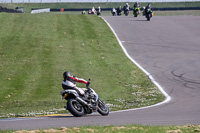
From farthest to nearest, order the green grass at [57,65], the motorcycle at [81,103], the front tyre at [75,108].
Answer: the green grass at [57,65]
the motorcycle at [81,103]
the front tyre at [75,108]

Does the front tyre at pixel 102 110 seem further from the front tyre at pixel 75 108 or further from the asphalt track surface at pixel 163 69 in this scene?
the front tyre at pixel 75 108

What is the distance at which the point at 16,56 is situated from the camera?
25.0 metres

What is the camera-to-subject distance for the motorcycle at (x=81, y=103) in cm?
1174

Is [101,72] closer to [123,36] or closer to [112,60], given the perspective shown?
[112,60]

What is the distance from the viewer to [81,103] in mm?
11977

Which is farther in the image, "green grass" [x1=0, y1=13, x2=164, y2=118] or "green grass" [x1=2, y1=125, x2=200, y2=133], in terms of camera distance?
"green grass" [x1=0, y1=13, x2=164, y2=118]

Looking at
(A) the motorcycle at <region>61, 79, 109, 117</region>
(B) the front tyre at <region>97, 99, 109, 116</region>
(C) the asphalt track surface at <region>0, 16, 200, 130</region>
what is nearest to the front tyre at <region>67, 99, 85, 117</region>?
(A) the motorcycle at <region>61, 79, 109, 117</region>

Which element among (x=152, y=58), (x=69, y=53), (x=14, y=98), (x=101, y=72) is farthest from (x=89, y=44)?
(x=14, y=98)

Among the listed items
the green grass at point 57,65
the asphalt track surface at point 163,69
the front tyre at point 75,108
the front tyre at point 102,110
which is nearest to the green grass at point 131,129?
the asphalt track surface at point 163,69

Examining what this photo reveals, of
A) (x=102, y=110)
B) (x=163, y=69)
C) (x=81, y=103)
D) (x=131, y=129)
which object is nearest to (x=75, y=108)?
(x=81, y=103)

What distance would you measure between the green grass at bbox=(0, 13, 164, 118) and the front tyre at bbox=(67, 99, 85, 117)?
7.24 ft

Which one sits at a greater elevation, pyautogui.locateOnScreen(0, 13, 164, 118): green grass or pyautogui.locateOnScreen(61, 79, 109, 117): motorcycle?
pyautogui.locateOnScreen(61, 79, 109, 117): motorcycle

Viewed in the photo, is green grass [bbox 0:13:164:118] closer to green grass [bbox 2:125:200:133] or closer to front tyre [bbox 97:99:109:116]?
front tyre [bbox 97:99:109:116]

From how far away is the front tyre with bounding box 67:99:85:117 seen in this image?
11633 millimetres
